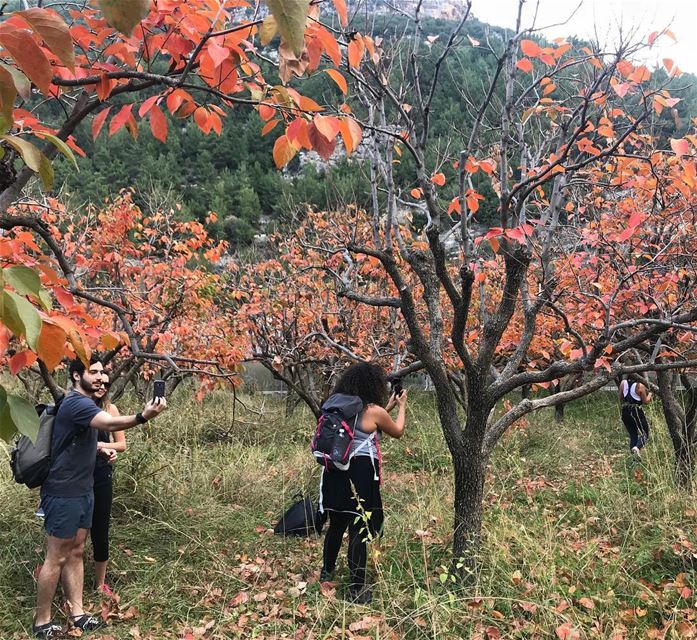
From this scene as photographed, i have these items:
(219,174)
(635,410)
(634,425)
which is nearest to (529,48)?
(635,410)

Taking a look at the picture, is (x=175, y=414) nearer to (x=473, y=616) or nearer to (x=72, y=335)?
(x=473, y=616)

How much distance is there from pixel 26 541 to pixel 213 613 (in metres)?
1.67

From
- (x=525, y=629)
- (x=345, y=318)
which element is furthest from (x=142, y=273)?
(x=525, y=629)

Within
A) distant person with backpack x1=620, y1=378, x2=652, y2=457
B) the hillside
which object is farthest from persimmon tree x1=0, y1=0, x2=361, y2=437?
the hillside

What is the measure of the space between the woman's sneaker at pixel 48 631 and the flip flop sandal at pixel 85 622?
0.27 ft

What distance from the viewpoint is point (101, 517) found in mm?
3666

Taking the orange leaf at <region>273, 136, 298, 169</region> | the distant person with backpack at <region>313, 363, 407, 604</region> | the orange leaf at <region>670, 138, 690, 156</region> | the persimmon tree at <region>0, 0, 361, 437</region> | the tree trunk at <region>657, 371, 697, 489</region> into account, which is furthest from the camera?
the tree trunk at <region>657, 371, 697, 489</region>

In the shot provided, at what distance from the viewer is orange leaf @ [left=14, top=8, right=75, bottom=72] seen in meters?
0.93

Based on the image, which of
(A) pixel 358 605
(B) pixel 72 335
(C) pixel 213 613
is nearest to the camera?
(B) pixel 72 335

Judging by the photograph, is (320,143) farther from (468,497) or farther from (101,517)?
(101,517)

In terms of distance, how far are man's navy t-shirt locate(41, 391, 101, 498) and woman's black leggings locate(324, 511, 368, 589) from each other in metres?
1.49

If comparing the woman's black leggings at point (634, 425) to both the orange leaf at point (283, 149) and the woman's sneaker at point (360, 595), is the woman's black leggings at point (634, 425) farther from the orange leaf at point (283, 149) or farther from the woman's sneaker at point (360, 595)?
the orange leaf at point (283, 149)

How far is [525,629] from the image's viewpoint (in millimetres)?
2840

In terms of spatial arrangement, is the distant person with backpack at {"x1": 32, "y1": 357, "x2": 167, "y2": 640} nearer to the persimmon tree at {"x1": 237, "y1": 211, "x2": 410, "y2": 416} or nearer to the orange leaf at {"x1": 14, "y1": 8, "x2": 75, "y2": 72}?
the orange leaf at {"x1": 14, "y1": 8, "x2": 75, "y2": 72}
